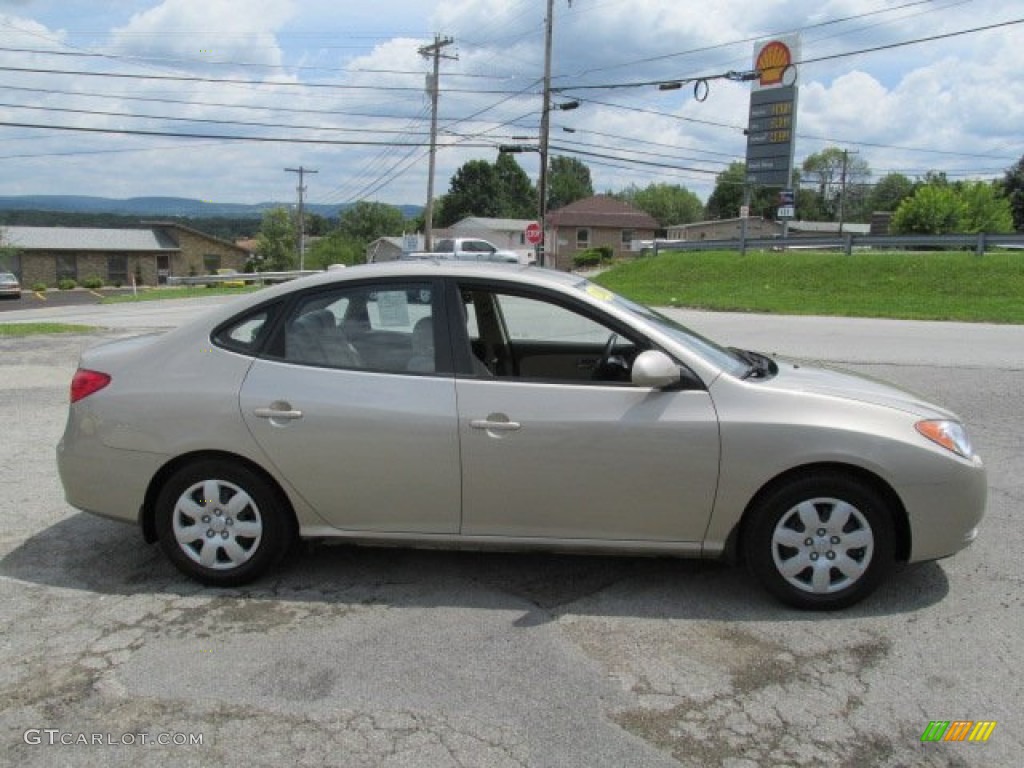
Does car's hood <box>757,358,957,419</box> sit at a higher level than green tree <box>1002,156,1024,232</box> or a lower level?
lower

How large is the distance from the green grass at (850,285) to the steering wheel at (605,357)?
1678 centimetres

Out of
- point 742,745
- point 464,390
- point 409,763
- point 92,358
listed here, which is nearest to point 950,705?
point 742,745

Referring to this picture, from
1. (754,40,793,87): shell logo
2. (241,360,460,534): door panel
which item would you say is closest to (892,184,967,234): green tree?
(754,40,793,87): shell logo

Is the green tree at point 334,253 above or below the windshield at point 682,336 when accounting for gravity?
below

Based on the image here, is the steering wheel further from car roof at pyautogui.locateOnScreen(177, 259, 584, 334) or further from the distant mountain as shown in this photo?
the distant mountain

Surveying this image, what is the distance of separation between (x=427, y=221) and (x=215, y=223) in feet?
390

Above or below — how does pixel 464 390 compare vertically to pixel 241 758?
above

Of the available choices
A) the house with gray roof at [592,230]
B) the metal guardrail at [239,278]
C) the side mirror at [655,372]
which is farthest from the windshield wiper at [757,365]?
the house with gray roof at [592,230]

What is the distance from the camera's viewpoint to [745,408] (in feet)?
12.3

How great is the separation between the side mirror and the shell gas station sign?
1232 inches

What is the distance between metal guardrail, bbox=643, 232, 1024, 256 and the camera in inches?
961

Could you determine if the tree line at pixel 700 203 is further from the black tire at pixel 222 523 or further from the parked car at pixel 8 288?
the black tire at pixel 222 523

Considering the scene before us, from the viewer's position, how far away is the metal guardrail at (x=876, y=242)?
24.4 metres

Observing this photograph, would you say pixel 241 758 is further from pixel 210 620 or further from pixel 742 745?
pixel 742 745
